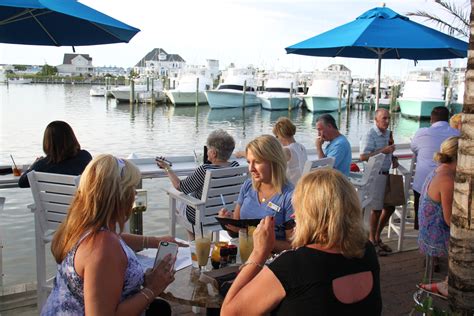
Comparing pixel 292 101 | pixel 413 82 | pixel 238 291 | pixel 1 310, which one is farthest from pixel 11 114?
pixel 238 291

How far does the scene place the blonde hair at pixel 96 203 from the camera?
192 centimetres

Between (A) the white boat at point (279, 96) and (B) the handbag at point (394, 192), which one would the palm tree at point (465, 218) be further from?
(A) the white boat at point (279, 96)

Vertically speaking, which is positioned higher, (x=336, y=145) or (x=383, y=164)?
(x=336, y=145)

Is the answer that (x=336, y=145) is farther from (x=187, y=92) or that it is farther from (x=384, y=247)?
(x=187, y=92)

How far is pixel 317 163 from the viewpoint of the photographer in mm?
4426

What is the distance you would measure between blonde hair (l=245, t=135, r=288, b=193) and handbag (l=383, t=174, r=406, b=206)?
2.21m

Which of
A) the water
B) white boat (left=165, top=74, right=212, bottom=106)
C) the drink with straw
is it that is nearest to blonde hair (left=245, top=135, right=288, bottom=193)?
the drink with straw

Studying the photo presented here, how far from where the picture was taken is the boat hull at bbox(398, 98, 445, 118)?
3725 centimetres

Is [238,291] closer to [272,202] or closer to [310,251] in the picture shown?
[310,251]

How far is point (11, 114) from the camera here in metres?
33.1

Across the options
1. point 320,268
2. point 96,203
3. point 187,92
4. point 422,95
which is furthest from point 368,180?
point 187,92

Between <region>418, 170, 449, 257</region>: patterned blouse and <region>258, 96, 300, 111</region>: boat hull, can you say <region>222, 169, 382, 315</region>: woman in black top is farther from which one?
<region>258, 96, 300, 111</region>: boat hull

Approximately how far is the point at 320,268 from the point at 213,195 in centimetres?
249

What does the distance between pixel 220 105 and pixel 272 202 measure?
41.3 m
